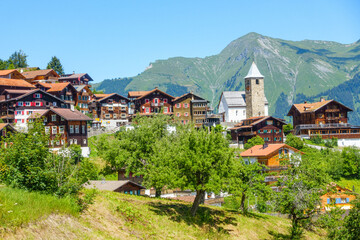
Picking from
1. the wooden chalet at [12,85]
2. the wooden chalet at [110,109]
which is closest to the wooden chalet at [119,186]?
the wooden chalet at [12,85]

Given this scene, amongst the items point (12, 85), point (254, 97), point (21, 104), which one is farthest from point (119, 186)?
point (254, 97)

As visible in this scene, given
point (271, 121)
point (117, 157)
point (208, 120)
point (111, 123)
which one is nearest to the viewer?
point (117, 157)

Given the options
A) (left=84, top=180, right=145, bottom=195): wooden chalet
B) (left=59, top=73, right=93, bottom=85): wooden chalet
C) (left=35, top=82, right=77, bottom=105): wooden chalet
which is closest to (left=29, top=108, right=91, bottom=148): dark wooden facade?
Answer: (left=84, top=180, right=145, bottom=195): wooden chalet

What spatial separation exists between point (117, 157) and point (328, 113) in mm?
71579

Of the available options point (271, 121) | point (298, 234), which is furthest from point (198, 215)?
point (271, 121)

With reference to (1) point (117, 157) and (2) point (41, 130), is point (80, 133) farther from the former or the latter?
(2) point (41, 130)

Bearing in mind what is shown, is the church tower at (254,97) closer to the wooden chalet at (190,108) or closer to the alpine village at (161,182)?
the wooden chalet at (190,108)

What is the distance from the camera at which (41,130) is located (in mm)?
21812

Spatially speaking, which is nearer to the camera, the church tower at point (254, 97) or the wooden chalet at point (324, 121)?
the wooden chalet at point (324, 121)

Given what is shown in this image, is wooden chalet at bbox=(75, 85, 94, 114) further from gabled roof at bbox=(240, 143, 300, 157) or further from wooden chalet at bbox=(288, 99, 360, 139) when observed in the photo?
wooden chalet at bbox=(288, 99, 360, 139)

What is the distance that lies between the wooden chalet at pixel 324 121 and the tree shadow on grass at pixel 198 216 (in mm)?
61217

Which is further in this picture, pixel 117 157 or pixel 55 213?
Answer: pixel 117 157

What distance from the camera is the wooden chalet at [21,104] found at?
241 feet

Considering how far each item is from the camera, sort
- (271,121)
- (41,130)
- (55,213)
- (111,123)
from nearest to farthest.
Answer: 1. (55,213)
2. (41,130)
3. (271,121)
4. (111,123)
